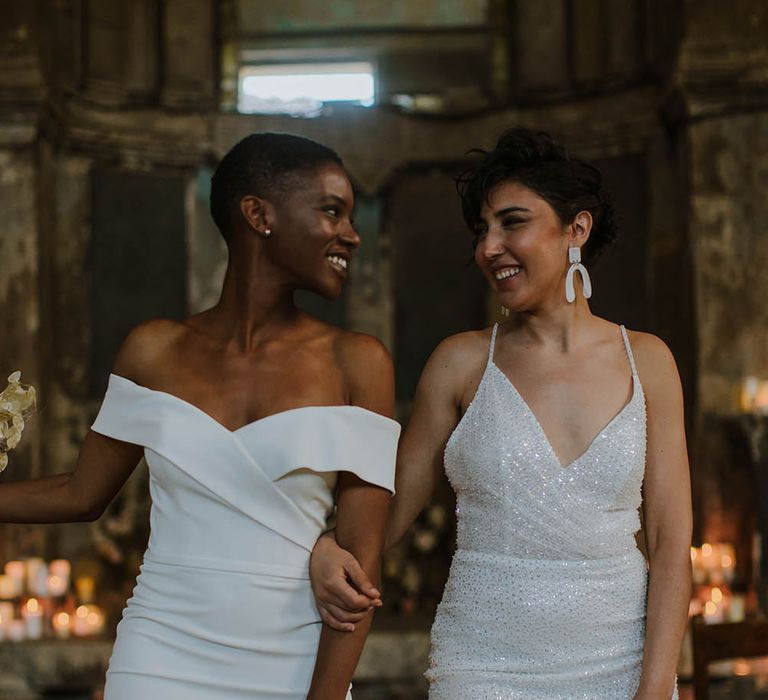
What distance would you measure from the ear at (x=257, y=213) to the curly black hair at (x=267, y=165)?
0.04ft

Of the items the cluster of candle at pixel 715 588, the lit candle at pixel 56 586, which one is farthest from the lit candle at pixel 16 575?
the cluster of candle at pixel 715 588

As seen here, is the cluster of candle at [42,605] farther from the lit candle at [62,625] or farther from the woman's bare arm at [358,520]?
the woman's bare arm at [358,520]

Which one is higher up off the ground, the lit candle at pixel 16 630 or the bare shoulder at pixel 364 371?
the bare shoulder at pixel 364 371

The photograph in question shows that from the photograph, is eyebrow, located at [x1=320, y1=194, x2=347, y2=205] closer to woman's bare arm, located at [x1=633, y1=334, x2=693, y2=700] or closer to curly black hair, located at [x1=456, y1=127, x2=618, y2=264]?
curly black hair, located at [x1=456, y1=127, x2=618, y2=264]

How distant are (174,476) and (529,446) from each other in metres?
0.75

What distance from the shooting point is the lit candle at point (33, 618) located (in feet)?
21.7

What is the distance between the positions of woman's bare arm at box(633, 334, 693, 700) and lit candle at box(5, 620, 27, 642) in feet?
16.4

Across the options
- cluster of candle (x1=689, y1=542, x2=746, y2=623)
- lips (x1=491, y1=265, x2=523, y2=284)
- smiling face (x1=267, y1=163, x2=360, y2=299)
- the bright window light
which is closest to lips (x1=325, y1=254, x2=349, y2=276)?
smiling face (x1=267, y1=163, x2=360, y2=299)

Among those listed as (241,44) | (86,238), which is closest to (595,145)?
(241,44)

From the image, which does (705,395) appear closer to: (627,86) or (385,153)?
(627,86)

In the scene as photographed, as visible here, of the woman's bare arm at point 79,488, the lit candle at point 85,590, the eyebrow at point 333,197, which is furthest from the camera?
the lit candle at point 85,590

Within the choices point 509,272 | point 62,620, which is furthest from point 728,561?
point 509,272

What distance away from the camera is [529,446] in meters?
2.46

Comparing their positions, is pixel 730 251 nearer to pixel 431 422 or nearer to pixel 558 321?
pixel 558 321
